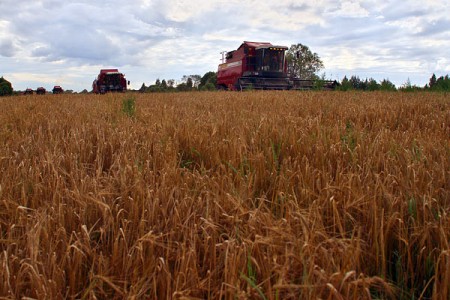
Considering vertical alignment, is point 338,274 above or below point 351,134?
below

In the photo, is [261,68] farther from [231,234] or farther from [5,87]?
[5,87]

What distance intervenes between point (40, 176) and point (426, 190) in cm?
211

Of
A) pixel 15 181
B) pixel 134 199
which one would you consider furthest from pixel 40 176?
pixel 134 199

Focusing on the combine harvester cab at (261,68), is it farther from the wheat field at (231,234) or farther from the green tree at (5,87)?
the green tree at (5,87)

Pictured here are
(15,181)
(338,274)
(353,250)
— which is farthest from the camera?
(15,181)

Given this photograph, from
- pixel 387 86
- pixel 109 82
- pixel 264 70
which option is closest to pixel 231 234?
pixel 387 86

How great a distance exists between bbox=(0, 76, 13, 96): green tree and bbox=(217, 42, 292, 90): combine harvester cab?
3202 centimetres

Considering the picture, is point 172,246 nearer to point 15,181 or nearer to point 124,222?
point 124,222

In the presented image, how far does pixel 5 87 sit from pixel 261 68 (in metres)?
36.6

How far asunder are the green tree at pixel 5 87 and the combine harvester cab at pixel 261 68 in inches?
1261

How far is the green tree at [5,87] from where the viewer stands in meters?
45.4

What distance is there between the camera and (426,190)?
184 cm

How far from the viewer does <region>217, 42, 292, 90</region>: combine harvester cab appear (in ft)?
80.7

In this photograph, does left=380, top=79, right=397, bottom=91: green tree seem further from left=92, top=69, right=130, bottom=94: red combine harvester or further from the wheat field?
left=92, top=69, right=130, bottom=94: red combine harvester
